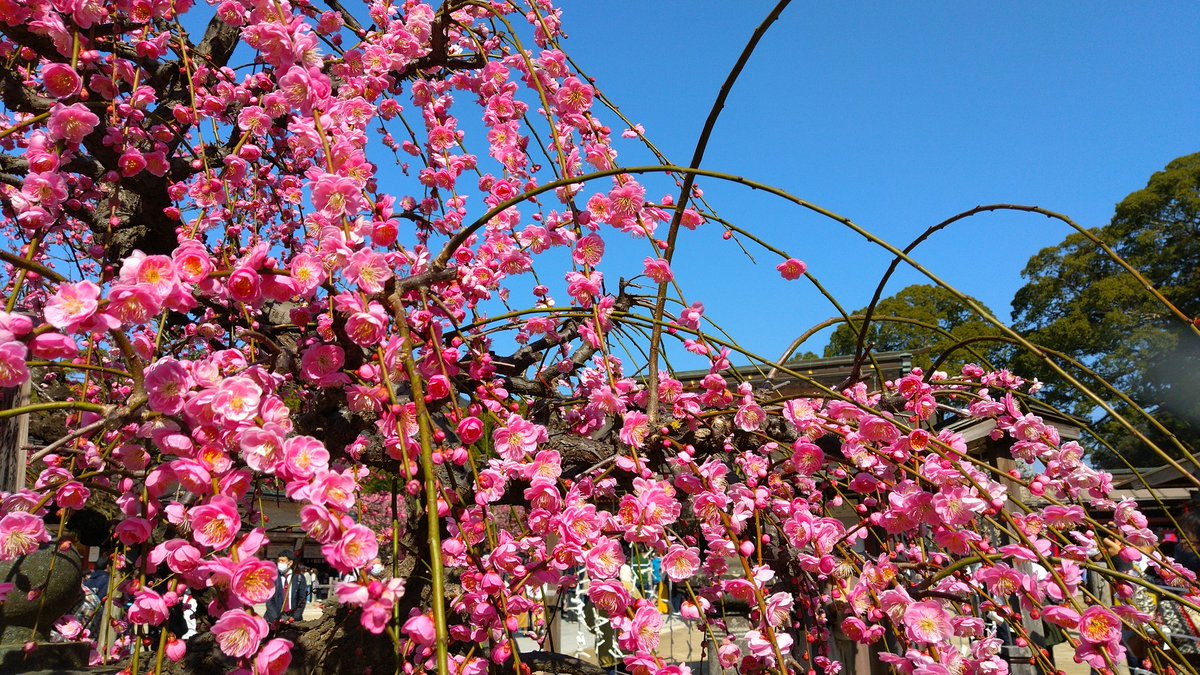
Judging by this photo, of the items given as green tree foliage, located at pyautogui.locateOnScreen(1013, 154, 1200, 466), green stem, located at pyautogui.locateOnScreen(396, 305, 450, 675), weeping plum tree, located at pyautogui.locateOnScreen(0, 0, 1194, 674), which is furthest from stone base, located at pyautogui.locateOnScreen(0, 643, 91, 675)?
green tree foliage, located at pyautogui.locateOnScreen(1013, 154, 1200, 466)

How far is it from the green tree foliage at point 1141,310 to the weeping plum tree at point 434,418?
62.0 feet

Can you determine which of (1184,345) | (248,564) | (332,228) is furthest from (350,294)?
(1184,345)

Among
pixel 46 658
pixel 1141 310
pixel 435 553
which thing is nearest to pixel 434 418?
pixel 435 553

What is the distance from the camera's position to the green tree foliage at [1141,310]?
1675cm

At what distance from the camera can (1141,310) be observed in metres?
17.7

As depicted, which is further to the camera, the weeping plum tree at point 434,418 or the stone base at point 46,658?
the stone base at point 46,658

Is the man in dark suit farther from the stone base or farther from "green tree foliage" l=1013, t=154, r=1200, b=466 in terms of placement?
"green tree foliage" l=1013, t=154, r=1200, b=466

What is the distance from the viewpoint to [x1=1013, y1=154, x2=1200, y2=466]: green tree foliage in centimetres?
1675

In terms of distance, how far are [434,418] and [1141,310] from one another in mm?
21534

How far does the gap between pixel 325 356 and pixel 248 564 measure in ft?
1.87

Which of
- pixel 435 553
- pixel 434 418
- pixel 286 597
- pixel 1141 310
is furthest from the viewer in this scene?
pixel 1141 310

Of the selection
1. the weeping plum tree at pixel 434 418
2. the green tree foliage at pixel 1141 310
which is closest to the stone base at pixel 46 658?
the weeping plum tree at pixel 434 418

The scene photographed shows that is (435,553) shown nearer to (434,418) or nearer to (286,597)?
(434,418)

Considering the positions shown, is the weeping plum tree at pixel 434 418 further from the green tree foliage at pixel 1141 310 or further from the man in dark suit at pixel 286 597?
the green tree foliage at pixel 1141 310
